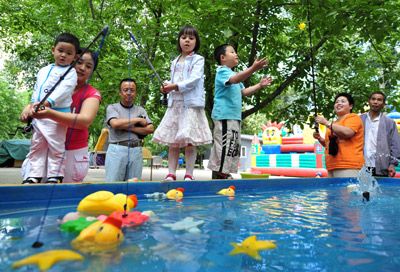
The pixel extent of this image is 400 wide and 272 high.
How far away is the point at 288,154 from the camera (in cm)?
1747

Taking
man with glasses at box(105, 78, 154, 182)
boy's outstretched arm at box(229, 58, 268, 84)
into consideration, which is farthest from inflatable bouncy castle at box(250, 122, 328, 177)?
man with glasses at box(105, 78, 154, 182)

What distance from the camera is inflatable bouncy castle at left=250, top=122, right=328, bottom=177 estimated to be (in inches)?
634

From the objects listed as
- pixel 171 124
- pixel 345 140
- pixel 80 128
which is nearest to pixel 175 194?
pixel 80 128

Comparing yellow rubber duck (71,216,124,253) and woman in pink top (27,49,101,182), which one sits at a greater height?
woman in pink top (27,49,101,182)

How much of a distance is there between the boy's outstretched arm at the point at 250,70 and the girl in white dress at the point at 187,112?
15.2 inches

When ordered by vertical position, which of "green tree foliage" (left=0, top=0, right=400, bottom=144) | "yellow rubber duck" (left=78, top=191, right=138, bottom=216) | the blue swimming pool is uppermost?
"green tree foliage" (left=0, top=0, right=400, bottom=144)

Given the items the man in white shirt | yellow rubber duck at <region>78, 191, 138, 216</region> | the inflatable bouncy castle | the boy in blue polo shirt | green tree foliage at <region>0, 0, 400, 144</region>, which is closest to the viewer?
yellow rubber duck at <region>78, 191, 138, 216</region>

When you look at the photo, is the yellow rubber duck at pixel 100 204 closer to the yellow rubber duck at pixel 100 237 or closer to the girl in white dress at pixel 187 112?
the yellow rubber duck at pixel 100 237

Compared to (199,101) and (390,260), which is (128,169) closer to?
(199,101)

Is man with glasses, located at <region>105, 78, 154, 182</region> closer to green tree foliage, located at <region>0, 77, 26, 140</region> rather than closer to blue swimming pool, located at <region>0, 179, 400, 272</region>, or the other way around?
blue swimming pool, located at <region>0, 179, 400, 272</region>

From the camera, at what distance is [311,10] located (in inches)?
201

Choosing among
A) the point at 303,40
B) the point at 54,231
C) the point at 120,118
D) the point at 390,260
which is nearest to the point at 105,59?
the point at 120,118

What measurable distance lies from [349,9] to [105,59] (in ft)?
14.9

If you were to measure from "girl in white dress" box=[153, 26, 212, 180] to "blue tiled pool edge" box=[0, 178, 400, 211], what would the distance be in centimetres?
43
